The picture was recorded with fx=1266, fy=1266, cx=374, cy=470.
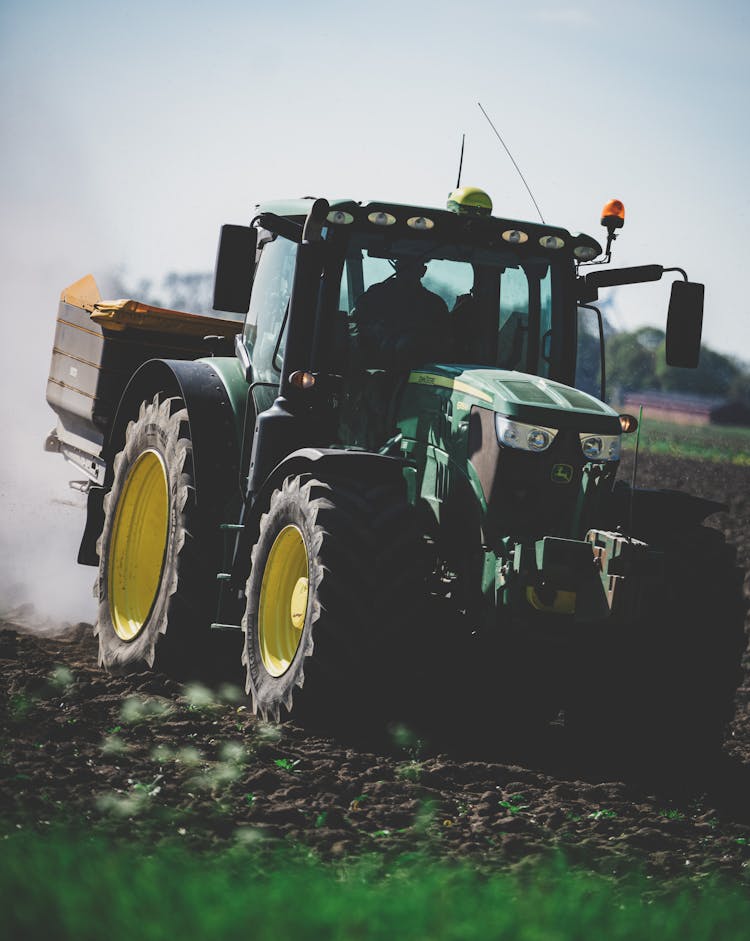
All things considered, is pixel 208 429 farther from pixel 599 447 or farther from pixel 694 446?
pixel 694 446

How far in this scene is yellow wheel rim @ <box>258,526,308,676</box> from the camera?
6.28 m

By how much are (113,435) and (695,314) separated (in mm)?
3821

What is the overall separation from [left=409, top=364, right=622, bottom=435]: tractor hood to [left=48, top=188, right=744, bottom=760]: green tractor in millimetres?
13

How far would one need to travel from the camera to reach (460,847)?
15.6 ft

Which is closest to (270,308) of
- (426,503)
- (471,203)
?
(471,203)

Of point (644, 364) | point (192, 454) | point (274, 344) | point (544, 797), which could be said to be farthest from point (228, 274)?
point (644, 364)

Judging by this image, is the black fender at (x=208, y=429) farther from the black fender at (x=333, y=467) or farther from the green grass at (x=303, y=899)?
the green grass at (x=303, y=899)

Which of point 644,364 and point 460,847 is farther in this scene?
point 644,364

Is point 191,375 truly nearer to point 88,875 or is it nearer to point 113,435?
point 113,435

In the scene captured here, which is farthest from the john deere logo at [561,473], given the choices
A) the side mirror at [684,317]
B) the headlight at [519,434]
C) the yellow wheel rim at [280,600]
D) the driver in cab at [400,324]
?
the yellow wheel rim at [280,600]

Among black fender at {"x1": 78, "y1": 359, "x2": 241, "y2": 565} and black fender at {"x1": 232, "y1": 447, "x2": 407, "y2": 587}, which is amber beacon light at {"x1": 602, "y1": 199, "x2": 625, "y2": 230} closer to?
black fender at {"x1": 232, "y1": 447, "x2": 407, "y2": 587}

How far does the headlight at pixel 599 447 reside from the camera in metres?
6.16

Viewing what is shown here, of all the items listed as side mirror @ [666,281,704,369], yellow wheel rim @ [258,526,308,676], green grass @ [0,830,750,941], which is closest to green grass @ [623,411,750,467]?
side mirror @ [666,281,704,369]

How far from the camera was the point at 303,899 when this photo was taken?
3.70 meters
